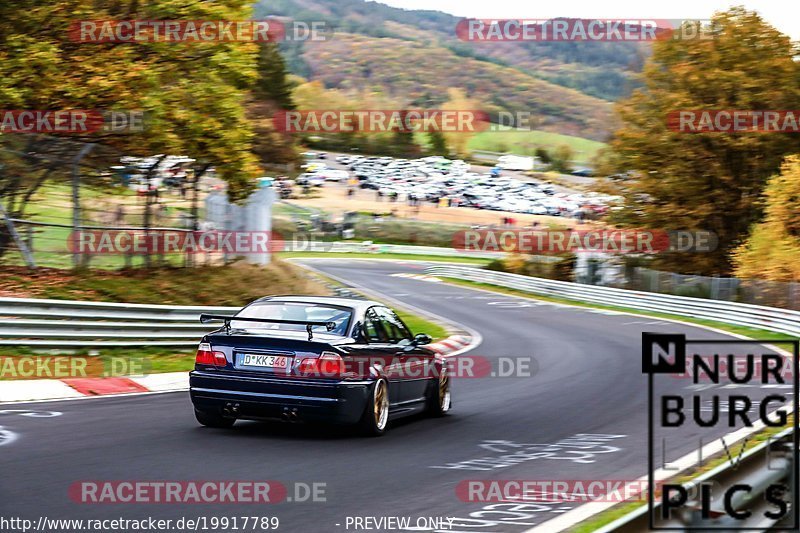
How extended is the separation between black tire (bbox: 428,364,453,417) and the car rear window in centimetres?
204

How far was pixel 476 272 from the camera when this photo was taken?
5528 centimetres

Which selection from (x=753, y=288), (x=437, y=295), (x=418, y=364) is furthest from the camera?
(x=437, y=295)

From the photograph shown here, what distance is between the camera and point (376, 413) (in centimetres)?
1073

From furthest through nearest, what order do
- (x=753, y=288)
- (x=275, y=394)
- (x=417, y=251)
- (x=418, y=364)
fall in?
(x=417, y=251)
(x=753, y=288)
(x=418, y=364)
(x=275, y=394)

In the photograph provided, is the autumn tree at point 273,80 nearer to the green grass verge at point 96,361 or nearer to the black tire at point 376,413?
the green grass verge at point 96,361

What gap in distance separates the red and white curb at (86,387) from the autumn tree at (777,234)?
85.3 ft

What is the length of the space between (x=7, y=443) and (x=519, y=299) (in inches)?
1417

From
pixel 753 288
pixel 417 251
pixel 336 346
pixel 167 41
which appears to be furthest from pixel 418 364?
pixel 417 251

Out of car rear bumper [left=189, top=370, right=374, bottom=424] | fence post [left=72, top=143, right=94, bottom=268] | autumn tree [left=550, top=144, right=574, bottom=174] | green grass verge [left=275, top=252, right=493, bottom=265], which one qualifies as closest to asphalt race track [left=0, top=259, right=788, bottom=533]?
car rear bumper [left=189, top=370, right=374, bottom=424]

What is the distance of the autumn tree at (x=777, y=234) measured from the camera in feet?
122

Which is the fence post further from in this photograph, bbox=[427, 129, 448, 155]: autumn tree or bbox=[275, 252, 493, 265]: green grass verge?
bbox=[427, 129, 448, 155]: autumn tree

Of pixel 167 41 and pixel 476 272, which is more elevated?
pixel 167 41

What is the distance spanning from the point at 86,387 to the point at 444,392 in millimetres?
4606

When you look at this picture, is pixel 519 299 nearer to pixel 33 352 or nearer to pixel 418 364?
pixel 33 352
